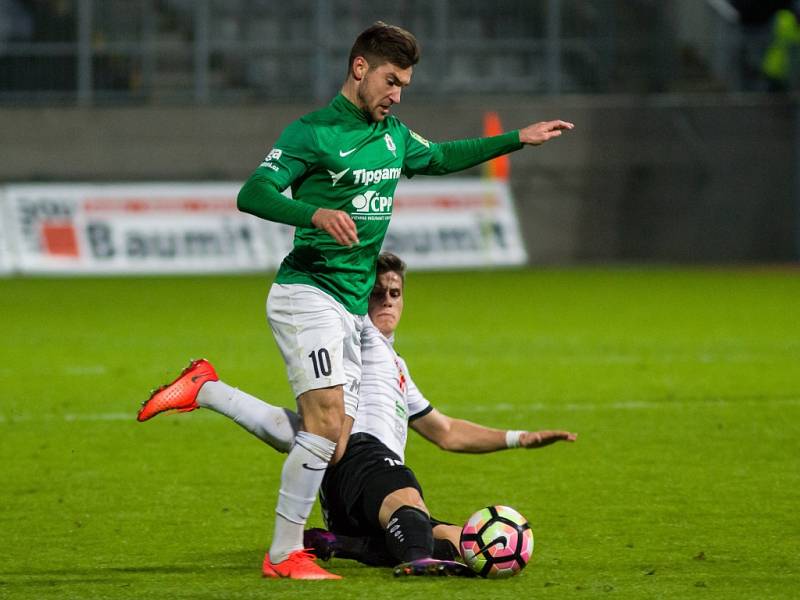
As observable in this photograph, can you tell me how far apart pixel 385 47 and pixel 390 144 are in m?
0.36

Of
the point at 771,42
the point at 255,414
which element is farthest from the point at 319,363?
the point at 771,42

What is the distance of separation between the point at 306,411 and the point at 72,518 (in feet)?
5.51

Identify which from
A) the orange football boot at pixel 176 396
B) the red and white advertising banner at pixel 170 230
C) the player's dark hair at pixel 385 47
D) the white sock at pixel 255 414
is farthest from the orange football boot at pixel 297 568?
the red and white advertising banner at pixel 170 230

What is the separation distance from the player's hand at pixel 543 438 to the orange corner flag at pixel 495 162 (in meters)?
20.2

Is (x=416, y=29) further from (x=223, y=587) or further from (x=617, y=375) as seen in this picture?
(x=223, y=587)

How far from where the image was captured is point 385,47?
5.29m

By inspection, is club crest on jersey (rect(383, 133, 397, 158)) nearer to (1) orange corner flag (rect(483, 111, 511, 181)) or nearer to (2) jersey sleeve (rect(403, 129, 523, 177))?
(2) jersey sleeve (rect(403, 129, 523, 177))

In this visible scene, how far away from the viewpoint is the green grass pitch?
5379 mm

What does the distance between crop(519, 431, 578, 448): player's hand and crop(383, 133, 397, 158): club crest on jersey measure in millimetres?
1123

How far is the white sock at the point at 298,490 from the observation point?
5.23 meters

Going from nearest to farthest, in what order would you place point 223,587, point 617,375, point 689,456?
point 223,587
point 689,456
point 617,375

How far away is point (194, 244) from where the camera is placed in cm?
2364

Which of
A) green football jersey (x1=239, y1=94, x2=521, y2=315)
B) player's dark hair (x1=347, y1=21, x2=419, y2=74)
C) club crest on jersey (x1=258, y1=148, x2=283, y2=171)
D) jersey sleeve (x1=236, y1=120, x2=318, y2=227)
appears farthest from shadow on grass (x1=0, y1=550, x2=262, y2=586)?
player's dark hair (x1=347, y1=21, x2=419, y2=74)

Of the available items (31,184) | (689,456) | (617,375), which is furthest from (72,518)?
(31,184)
